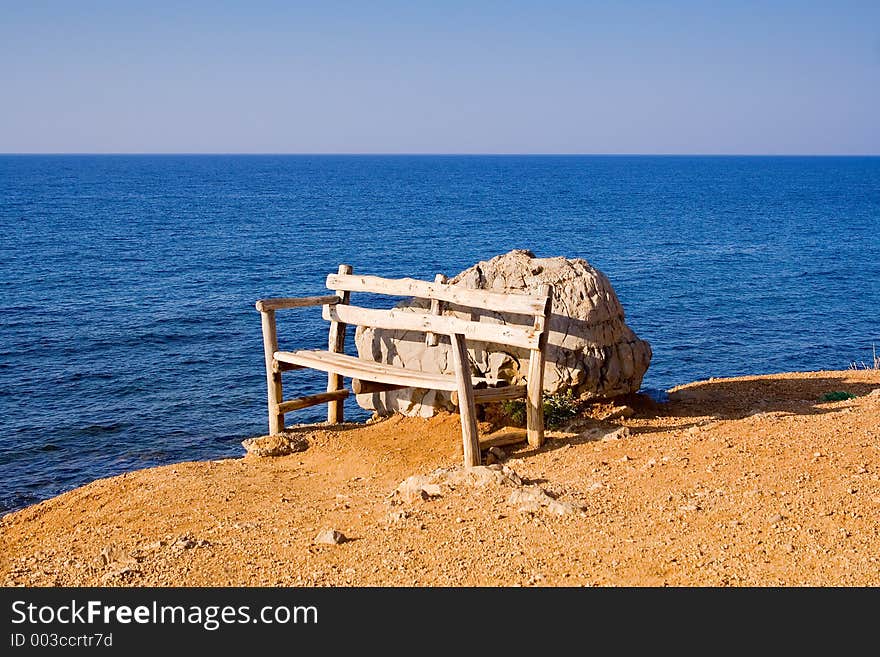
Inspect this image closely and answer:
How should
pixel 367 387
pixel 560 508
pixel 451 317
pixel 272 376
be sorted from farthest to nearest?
pixel 272 376
pixel 367 387
pixel 451 317
pixel 560 508

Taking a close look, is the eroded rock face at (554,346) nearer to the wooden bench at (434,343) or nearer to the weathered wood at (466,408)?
the wooden bench at (434,343)

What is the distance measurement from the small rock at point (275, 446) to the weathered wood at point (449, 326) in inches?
79.5

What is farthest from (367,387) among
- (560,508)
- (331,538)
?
(560,508)

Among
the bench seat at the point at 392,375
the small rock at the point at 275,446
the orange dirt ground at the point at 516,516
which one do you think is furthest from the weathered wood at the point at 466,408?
the small rock at the point at 275,446

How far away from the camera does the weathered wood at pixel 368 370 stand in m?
11.5

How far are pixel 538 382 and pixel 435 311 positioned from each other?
2.13m

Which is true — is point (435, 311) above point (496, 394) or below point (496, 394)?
above

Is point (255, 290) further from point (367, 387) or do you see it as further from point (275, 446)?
point (275, 446)

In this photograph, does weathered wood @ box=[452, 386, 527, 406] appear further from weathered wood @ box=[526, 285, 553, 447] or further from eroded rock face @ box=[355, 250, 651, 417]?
eroded rock face @ box=[355, 250, 651, 417]

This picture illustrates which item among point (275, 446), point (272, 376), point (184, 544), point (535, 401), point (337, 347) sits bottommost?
point (275, 446)

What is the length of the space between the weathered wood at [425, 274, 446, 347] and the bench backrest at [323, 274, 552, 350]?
1 centimetres

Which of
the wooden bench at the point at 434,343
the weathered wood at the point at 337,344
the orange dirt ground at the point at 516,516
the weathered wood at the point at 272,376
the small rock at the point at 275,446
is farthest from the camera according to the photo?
the weathered wood at the point at 337,344

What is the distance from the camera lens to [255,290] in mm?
35281

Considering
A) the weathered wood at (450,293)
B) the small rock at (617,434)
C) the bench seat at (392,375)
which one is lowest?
the small rock at (617,434)
